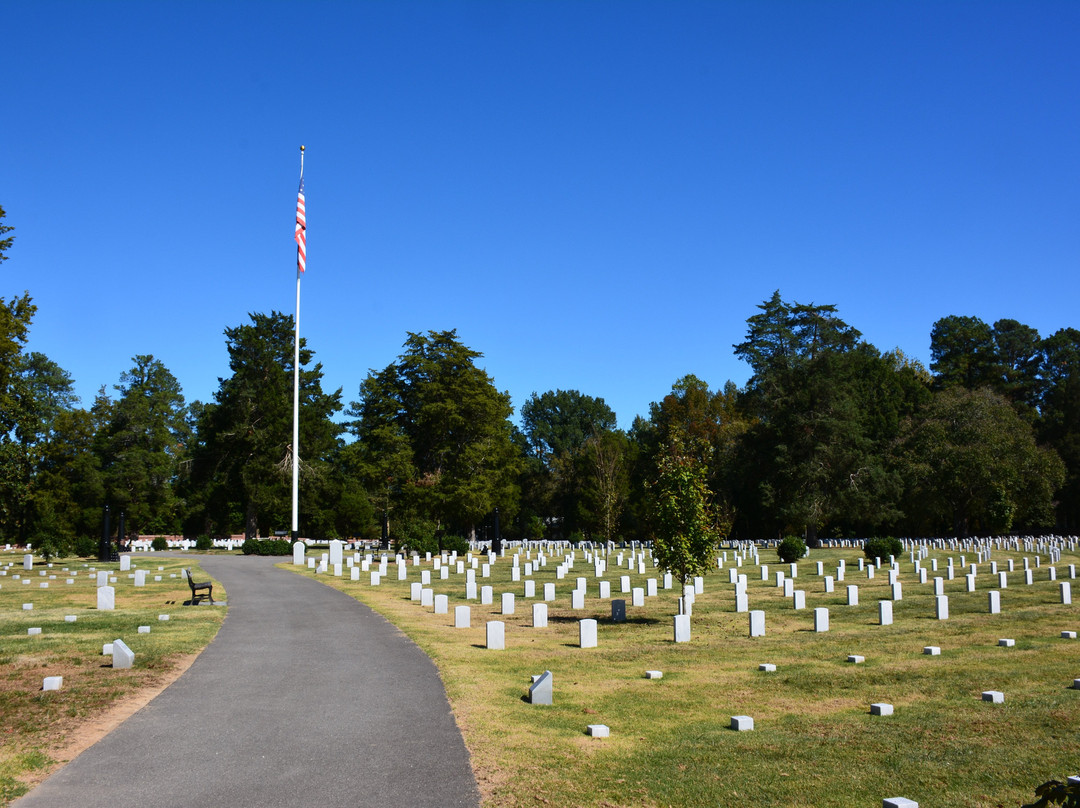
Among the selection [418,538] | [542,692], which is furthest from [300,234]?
[542,692]

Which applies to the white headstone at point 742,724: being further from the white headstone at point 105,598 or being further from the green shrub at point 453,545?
the green shrub at point 453,545

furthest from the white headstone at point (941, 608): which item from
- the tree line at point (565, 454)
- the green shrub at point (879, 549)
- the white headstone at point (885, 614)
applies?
the tree line at point (565, 454)

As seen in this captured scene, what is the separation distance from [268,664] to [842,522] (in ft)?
185

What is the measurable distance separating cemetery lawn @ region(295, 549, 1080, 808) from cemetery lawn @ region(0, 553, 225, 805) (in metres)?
4.06

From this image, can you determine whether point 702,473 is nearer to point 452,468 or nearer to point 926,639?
point 926,639

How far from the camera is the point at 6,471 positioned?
3394 centimetres

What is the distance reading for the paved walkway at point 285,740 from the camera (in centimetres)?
676

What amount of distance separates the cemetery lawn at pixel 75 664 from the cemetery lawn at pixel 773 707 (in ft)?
13.3

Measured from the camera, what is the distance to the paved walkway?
6762 millimetres

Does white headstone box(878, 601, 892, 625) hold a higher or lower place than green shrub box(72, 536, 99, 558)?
higher

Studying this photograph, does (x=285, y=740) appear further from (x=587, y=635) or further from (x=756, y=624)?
(x=756, y=624)

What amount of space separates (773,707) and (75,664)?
1034 cm

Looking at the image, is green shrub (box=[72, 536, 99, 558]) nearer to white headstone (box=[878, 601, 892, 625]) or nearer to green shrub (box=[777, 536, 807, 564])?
green shrub (box=[777, 536, 807, 564])

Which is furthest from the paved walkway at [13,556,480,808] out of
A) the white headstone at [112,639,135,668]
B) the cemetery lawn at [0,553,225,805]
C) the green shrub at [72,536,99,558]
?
the green shrub at [72,536,99,558]
